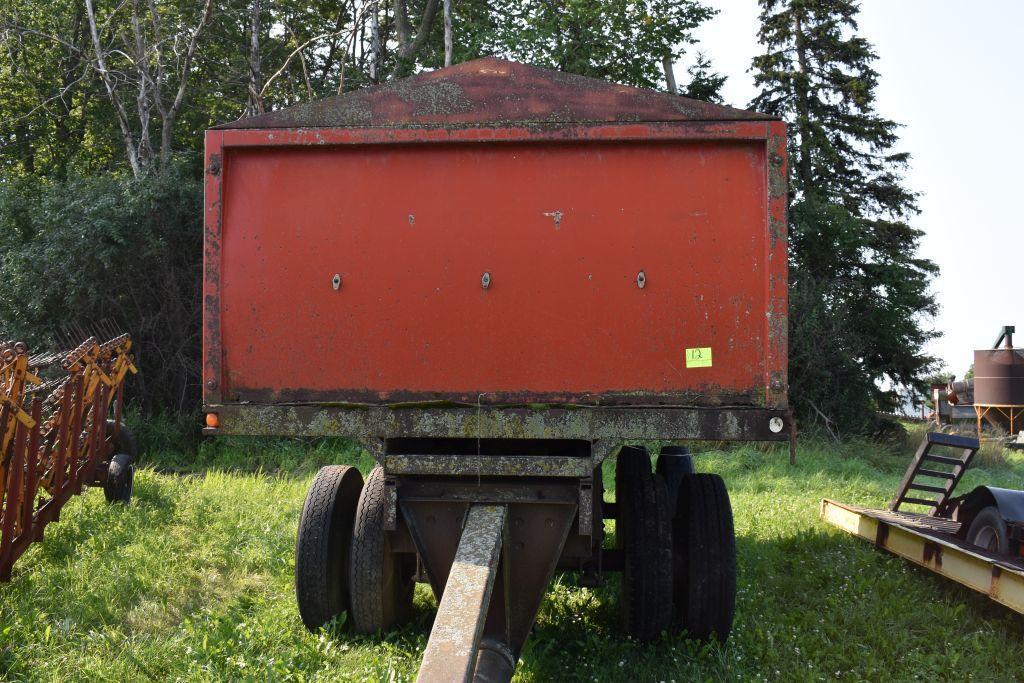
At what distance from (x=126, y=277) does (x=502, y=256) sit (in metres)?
12.9

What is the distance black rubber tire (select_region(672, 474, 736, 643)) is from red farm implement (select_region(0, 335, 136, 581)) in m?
4.15

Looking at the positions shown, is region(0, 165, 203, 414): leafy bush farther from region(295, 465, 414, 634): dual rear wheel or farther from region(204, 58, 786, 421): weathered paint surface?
region(204, 58, 786, 421): weathered paint surface

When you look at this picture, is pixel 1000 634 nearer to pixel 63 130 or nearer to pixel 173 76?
pixel 173 76

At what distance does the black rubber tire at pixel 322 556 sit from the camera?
489 cm

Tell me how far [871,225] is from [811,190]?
2548mm

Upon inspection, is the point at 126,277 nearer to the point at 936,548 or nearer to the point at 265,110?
the point at 265,110

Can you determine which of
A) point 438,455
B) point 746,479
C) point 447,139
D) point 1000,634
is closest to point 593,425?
point 438,455

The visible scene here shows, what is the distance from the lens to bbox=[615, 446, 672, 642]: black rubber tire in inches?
190

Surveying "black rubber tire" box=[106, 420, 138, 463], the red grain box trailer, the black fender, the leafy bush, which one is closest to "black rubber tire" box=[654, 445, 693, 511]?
the red grain box trailer

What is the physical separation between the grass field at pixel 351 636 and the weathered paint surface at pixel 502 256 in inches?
51.0

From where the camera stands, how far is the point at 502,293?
4.56 m

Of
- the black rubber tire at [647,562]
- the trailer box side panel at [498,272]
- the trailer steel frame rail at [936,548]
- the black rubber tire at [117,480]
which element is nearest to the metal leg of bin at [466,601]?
the trailer box side panel at [498,272]

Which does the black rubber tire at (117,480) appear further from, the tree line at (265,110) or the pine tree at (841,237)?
the pine tree at (841,237)

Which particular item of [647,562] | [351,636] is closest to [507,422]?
[647,562]
